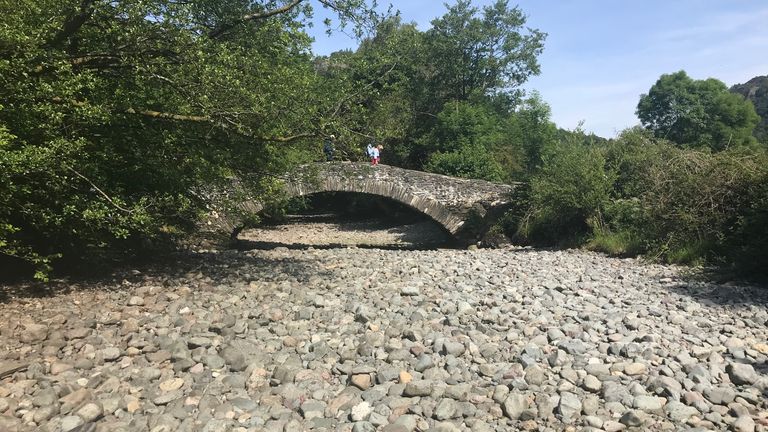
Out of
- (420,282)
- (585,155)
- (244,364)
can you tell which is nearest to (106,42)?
(244,364)

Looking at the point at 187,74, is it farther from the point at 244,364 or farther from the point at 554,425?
the point at 554,425

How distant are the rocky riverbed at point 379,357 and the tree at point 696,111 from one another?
2945 centimetres

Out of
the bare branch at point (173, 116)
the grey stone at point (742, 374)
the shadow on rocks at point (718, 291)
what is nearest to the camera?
the grey stone at point (742, 374)

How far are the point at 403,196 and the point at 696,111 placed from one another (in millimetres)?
25167

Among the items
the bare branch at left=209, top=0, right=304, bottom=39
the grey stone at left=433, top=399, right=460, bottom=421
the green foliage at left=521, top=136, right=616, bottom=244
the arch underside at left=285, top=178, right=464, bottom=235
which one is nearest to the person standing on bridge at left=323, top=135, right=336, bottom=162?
the bare branch at left=209, top=0, right=304, bottom=39

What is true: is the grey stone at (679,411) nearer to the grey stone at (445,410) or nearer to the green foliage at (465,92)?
the grey stone at (445,410)

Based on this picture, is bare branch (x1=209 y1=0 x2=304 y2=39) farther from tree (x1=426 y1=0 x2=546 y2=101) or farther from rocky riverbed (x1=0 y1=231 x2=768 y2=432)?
tree (x1=426 y1=0 x2=546 y2=101)

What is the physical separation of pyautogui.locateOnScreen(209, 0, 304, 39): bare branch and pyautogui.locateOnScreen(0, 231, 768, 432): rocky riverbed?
12.5ft

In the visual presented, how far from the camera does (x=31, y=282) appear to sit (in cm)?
700

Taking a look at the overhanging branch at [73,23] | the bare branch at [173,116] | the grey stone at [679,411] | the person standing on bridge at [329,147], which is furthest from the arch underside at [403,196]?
the grey stone at [679,411]

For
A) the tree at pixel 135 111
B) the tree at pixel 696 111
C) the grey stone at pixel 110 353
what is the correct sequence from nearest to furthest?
the grey stone at pixel 110 353 → the tree at pixel 135 111 → the tree at pixel 696 111

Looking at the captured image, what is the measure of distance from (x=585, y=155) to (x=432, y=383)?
520 inches

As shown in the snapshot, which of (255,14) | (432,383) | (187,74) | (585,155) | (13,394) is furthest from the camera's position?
(585,155)

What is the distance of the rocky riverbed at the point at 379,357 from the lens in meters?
4.27
